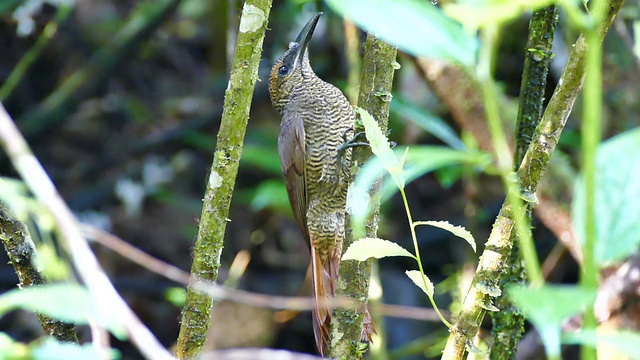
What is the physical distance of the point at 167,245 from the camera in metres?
5.11

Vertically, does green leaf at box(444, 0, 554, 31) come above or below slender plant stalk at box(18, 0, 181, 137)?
below

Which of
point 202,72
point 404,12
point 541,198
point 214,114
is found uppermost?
point 202,72

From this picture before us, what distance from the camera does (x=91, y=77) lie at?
4297 millimetres

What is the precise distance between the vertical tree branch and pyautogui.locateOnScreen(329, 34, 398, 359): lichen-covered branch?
0.32 metres

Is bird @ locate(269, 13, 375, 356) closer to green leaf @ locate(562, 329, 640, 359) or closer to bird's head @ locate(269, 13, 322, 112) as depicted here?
bird's head @ locate(269, 13, 322, 112)

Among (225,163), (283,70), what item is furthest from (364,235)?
(283,70)

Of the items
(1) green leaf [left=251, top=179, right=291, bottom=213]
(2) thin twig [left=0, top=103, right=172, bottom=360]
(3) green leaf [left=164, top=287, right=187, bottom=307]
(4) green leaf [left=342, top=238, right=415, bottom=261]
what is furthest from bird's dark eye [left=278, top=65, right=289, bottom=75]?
(2) thin twig [left=0, top=103, right=172, bottom=360]

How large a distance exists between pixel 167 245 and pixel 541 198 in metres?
2.67

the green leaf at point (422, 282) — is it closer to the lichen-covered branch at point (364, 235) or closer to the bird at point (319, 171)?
the lichen-covered branch at point (364, 235)

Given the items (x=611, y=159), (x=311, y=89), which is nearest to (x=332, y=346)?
(x=611, y=159)

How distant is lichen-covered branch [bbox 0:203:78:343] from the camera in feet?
4.95

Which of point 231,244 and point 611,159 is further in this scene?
point 231,244

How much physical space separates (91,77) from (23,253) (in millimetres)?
2942

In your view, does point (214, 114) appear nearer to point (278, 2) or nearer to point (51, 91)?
point (278, 2)
